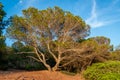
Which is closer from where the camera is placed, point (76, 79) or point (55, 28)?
point (76, 79)

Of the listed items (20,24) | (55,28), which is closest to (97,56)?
(55,28)

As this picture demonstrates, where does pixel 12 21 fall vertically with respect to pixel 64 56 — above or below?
above

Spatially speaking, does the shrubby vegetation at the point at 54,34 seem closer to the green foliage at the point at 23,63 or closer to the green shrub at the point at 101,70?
the green shrub at the point at 101,70

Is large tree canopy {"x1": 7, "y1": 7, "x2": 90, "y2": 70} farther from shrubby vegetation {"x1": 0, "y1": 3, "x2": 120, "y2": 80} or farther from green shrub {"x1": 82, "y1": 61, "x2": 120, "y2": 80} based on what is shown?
green shrub {"x1": 82, "y1": 61, "x2": 120, "y2": 80}

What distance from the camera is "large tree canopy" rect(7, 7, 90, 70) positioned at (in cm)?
1909

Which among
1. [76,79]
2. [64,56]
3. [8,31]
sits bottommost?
[76,79]

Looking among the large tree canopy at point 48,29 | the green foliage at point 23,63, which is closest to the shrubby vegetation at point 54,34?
the large tree canopy at point 48,29

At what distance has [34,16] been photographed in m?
19.0

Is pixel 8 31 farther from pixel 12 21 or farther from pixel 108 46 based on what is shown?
pixel 108 46

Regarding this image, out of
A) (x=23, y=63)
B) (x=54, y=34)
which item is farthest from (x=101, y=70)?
(x=23, y=63)

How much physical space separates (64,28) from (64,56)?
246 centimetres

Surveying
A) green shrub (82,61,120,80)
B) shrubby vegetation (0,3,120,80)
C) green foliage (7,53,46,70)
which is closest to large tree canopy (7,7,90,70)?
shrubby vegetation (0,3,120,80)

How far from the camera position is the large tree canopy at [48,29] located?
19094mm

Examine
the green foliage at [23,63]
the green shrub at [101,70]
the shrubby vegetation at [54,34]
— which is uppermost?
the shrubby vegetation at [54,34]
